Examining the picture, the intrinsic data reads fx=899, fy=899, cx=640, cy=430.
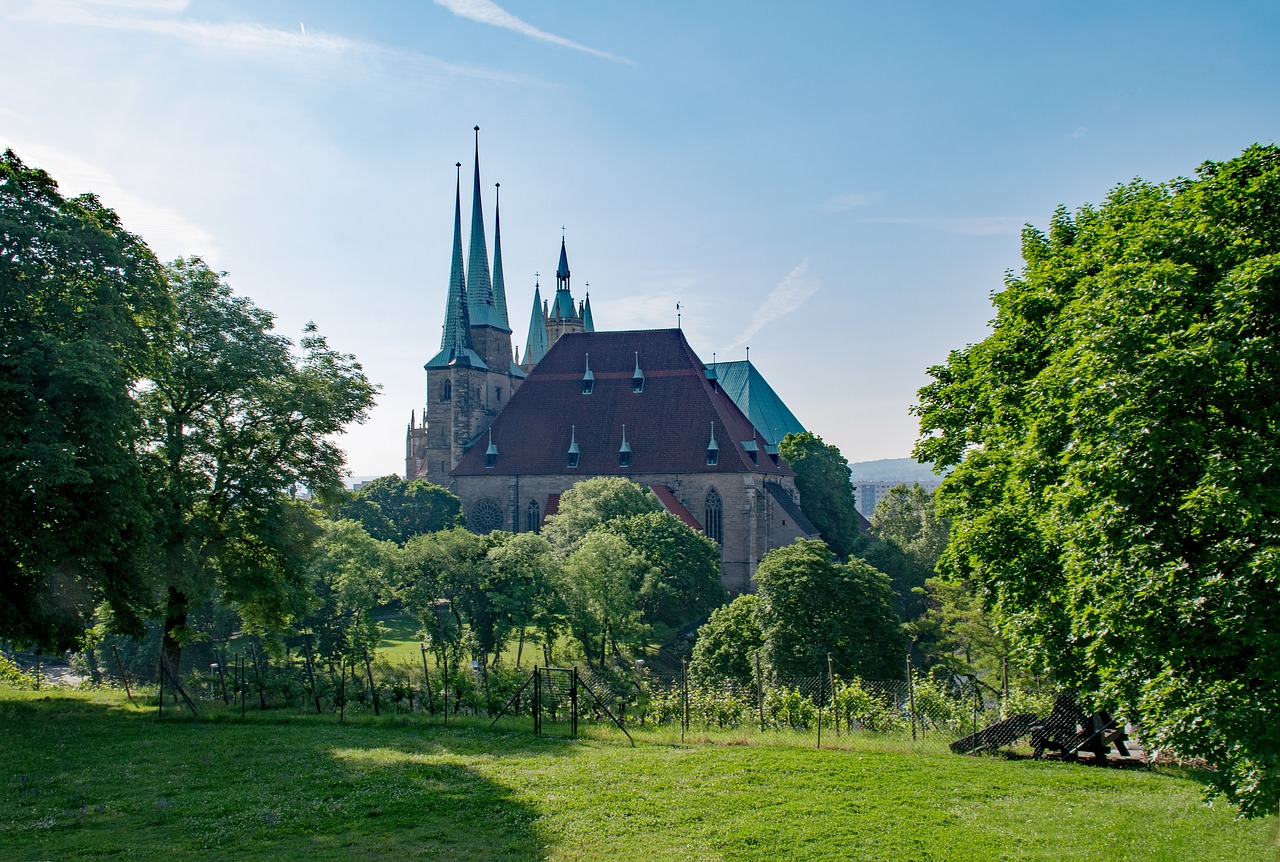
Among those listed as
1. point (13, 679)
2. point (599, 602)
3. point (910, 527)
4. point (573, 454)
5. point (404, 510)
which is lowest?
point (13, 679)

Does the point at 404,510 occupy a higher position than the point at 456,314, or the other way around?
the point at 456,314

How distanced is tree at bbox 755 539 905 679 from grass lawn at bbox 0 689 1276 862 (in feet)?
36.7

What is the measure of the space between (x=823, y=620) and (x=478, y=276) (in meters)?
39.4

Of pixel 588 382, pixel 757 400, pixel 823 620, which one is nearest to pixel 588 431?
pixel 588 382

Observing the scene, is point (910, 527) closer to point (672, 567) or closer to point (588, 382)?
point (588, 382)

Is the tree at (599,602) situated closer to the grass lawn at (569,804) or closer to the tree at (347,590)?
the tree at (347,590)

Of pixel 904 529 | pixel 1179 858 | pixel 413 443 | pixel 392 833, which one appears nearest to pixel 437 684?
pixel 392 833

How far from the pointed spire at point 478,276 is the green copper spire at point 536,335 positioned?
16.4 metres

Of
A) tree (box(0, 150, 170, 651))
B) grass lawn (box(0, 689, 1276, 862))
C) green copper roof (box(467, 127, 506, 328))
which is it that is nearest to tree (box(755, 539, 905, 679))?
grass lawn (box(0, 689, 1276, 862))

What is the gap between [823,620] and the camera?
26.0 meters

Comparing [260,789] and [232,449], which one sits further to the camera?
[232,449]

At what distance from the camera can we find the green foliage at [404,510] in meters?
51.1

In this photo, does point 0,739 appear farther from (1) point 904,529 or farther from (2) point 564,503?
(1) point 904,529

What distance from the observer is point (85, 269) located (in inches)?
635
